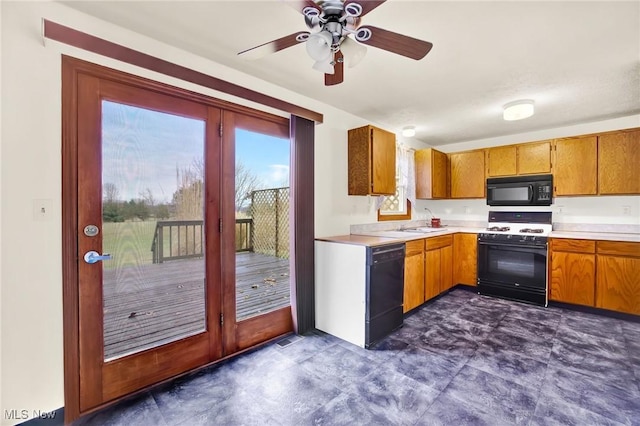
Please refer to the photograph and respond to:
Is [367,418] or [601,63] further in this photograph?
[601,63]

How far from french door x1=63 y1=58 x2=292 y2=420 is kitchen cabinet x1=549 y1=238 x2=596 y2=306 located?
3.64m

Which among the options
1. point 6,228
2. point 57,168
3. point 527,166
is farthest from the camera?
point 527,166

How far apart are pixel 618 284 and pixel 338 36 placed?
3970 millimetres

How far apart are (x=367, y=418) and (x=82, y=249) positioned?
1972mm

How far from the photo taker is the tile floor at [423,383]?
167 centimetres

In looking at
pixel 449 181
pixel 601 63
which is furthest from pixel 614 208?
pixel 601 63

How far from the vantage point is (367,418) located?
1.66m

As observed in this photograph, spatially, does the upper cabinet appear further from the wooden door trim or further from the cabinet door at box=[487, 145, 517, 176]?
the wooden door trim

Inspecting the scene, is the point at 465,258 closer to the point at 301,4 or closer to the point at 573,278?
the point at 573,278

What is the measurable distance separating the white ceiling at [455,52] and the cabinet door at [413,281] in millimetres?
1755

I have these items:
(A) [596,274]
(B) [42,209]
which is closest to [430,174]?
(A) [596,274]

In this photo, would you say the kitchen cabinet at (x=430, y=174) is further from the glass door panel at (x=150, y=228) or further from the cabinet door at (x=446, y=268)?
the glass door panel at (x=150, y=228)

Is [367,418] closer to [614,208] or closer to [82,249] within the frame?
[82,249]
